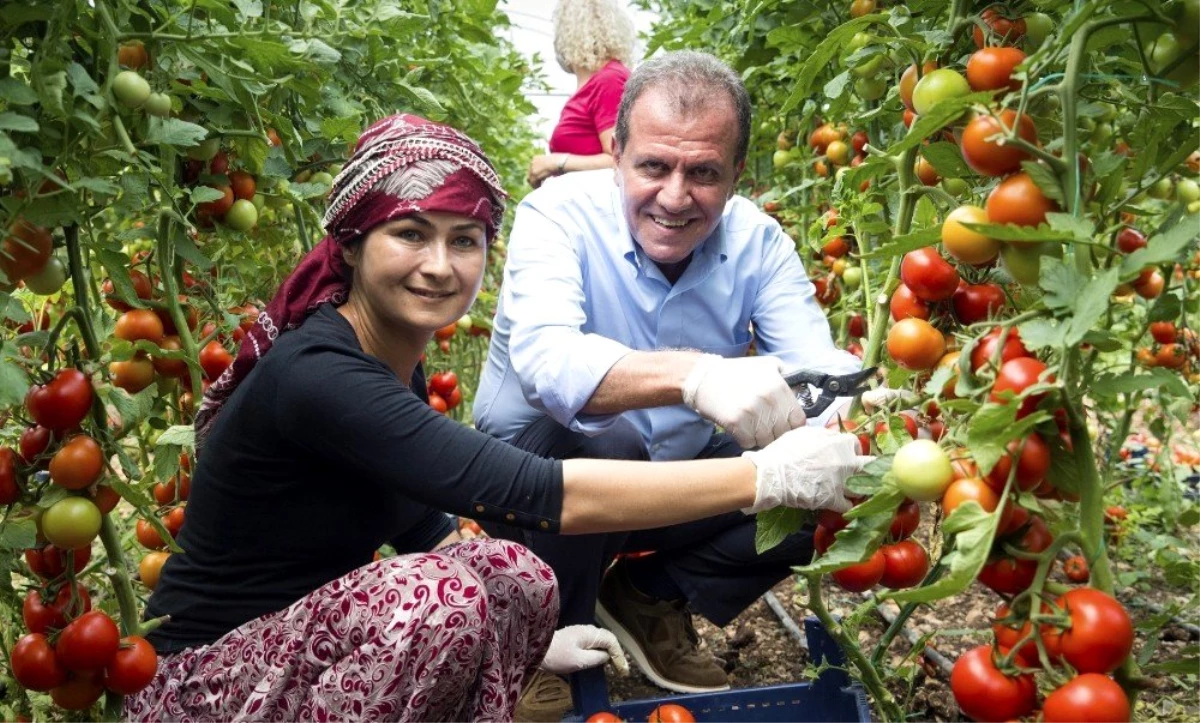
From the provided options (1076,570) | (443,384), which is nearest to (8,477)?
(443,384)

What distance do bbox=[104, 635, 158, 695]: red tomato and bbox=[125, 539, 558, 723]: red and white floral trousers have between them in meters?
0.08

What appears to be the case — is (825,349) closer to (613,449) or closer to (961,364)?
(613,449)

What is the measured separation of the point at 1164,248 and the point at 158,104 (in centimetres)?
120

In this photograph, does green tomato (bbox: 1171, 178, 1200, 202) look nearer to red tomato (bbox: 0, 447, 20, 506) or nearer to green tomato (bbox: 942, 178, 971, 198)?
green tomato (bbox: 942, 178, 971, 198)

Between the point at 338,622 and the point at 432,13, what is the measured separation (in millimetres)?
1727

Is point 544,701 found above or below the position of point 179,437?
below

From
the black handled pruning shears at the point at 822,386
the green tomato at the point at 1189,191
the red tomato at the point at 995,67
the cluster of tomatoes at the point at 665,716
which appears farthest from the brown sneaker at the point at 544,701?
the green tomato at the point at 1189,191

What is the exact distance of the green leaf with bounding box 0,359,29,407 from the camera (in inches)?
43.9

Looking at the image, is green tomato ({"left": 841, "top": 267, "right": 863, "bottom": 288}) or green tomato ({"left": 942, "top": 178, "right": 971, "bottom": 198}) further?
green tomato ({"left": 841, "top": 267, "right": 863, "bottom": 288})

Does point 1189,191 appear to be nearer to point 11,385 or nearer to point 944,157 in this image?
point 944,157

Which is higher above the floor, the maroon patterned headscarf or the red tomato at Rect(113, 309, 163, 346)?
the maroon patterned headscarf

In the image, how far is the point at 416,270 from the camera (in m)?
1.57

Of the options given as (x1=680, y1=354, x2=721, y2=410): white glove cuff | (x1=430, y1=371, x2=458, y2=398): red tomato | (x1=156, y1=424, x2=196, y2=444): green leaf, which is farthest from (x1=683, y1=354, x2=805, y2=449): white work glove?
(x1=430, y1=371, x2=458, y2=398): red tomato

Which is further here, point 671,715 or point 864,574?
point 671,715
